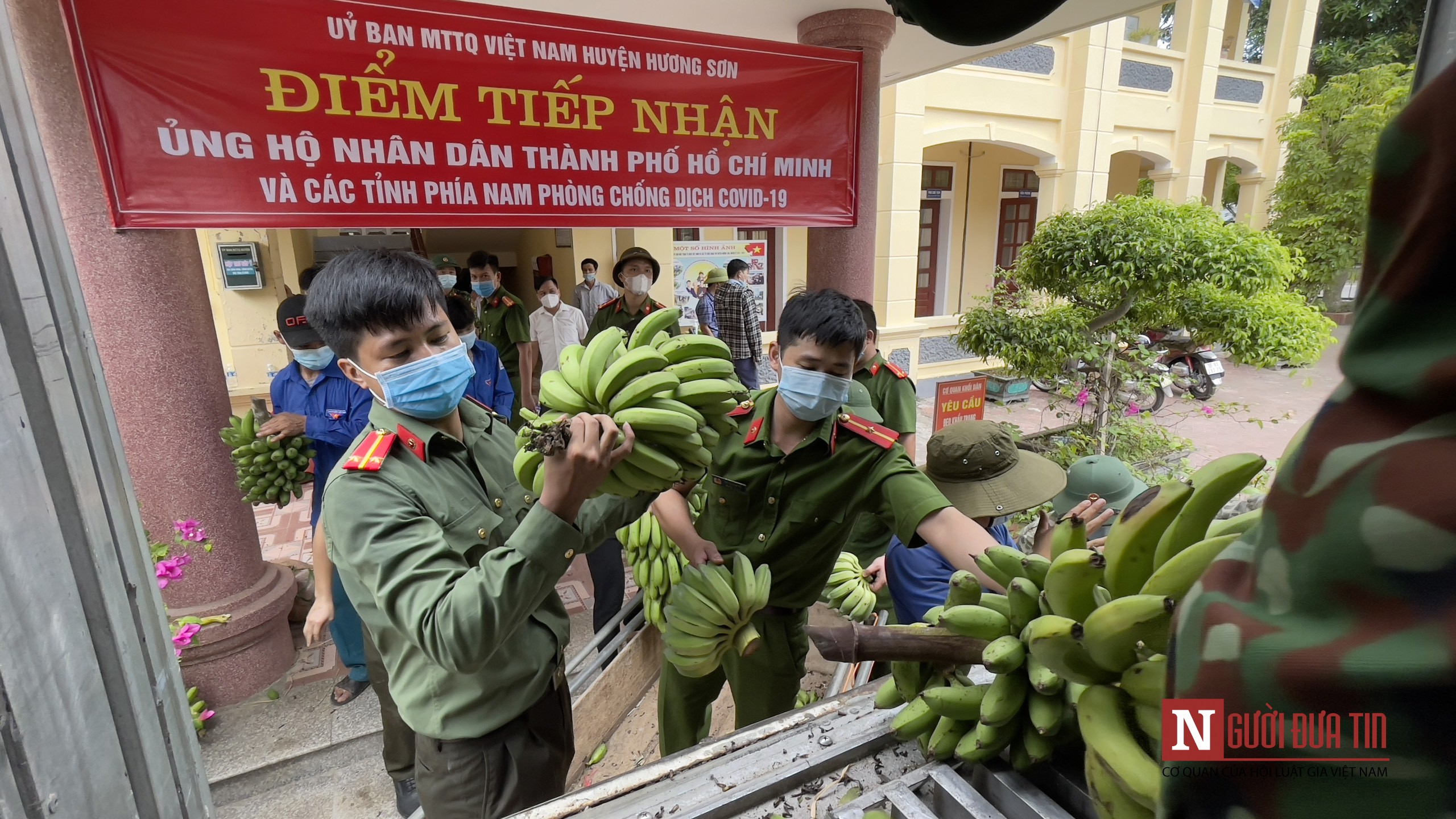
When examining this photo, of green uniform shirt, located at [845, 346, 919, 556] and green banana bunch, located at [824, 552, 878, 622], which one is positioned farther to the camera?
green uniform shirt, located at [845, 346, 919, 556]

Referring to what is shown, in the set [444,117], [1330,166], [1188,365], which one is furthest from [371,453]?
[1330,166]

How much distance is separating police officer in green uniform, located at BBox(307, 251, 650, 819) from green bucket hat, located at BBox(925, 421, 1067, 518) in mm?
1395

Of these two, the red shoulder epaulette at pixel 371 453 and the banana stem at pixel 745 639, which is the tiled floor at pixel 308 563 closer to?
the banana stem at pixel 745 639

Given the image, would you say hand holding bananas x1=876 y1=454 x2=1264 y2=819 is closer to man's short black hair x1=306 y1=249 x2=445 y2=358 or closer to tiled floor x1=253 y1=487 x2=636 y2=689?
man's short black hair x1=306 y1=249 x2=445 y2=358

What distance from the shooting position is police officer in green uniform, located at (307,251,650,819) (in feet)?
4.24

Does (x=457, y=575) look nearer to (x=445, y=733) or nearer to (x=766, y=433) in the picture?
(x=445, y=733)

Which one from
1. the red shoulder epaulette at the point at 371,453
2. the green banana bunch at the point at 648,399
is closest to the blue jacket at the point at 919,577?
the green banana bunch at the point at 648,399

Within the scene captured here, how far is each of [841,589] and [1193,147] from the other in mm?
12170

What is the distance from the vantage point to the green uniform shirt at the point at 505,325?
574cm

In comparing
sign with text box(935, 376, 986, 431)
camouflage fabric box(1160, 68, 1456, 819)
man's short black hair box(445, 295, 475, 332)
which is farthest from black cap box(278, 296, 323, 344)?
sign with text box(935, 376, 986, 431)

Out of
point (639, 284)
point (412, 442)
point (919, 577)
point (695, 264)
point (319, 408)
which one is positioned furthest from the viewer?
point (695, 264)

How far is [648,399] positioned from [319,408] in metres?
2.45

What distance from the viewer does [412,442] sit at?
1609 mm

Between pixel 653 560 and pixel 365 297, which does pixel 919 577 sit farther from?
pixel 365 297
